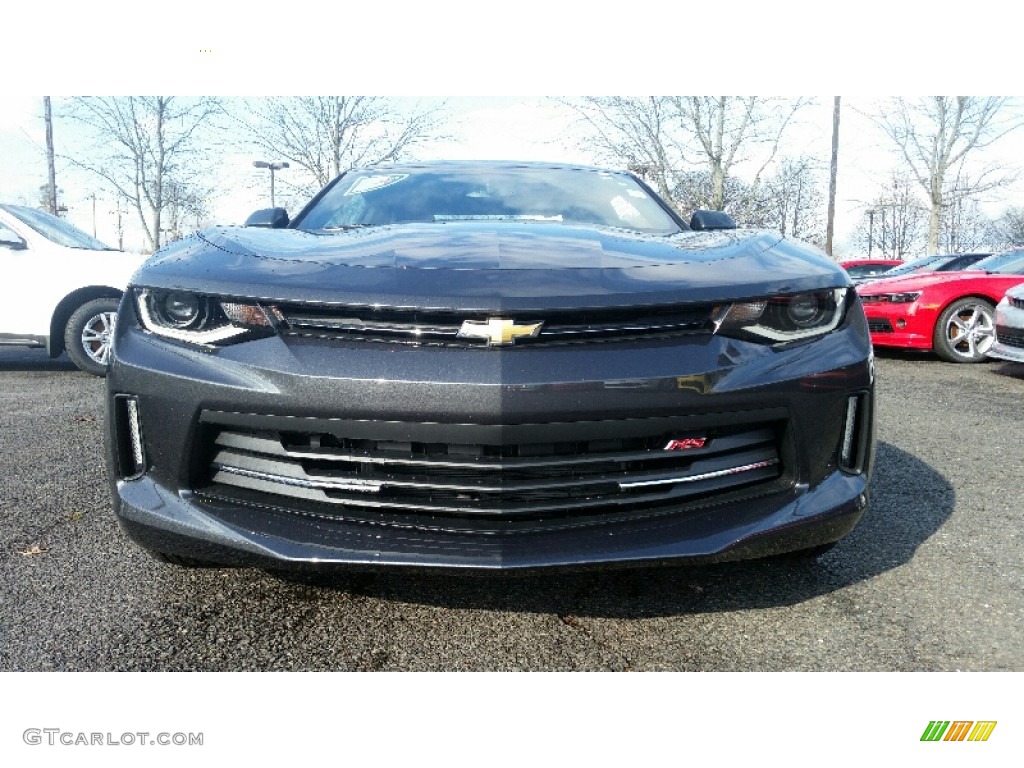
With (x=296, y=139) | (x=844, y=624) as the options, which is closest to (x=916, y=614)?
(x=844, y=624)

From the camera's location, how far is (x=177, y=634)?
1.81 metres

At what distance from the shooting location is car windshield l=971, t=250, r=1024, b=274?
25.4ft

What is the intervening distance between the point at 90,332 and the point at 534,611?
5.89m

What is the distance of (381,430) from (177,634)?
74 centimetres

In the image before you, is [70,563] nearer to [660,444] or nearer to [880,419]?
[660,444]

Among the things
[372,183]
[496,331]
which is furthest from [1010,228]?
[496,331]

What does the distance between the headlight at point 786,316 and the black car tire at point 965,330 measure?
22.0 ft

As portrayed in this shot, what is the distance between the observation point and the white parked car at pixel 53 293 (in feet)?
21.0

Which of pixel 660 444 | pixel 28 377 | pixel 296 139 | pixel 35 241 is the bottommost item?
pixel 28 377

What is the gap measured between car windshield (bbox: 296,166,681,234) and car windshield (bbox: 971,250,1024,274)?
6385 millimetres

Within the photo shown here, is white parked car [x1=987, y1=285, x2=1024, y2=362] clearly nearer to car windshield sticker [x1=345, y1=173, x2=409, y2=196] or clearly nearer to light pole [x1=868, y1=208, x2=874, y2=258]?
car windshield sticker [x1=345, y1=173, x2=409, y2=196]

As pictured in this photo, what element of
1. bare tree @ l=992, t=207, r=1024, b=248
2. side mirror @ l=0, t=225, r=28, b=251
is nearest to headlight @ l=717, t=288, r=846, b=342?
side mirror @ l=0, t=225, r=28, b=251
